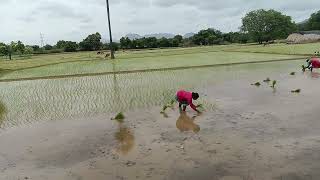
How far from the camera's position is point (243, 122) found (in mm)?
10164

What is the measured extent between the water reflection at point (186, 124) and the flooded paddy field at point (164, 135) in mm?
26

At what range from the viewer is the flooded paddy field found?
7043 mm

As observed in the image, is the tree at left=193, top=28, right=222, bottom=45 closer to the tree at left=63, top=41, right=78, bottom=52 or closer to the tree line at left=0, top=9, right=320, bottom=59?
the tree line at left=0, top=9, right=320, bottom=59

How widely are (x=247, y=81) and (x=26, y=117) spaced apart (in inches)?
401

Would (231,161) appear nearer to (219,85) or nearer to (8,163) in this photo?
(8,163)

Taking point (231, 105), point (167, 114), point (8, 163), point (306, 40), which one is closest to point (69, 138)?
point (8, 163)

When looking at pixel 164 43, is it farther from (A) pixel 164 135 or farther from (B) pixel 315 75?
(A) pixel 164 135

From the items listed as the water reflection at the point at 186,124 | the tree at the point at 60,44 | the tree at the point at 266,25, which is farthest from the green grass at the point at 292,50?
the tree at the point at 60,44

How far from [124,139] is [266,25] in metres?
80.9

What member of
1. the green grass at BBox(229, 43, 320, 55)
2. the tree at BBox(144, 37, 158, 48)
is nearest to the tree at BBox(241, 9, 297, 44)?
the tree at BBox(144, 37, 158, 48)

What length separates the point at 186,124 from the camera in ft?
34.2

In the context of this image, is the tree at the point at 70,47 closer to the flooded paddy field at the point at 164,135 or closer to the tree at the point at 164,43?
the tree at the point at 164,43

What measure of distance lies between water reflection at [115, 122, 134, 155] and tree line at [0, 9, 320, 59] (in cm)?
6627

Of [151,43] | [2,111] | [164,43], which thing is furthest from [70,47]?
[2,111]
